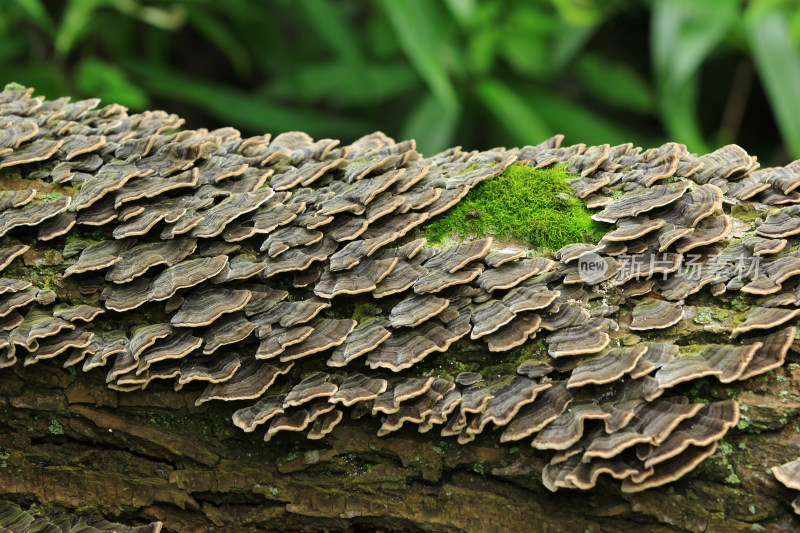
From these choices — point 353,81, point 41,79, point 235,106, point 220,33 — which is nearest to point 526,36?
point 353,81

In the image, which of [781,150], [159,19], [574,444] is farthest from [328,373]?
[781,150]

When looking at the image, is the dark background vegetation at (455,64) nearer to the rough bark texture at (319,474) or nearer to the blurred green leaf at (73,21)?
the blurred green leaf at (73,21)

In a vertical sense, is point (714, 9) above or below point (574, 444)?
above

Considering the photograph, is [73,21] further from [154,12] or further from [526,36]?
[526,36]

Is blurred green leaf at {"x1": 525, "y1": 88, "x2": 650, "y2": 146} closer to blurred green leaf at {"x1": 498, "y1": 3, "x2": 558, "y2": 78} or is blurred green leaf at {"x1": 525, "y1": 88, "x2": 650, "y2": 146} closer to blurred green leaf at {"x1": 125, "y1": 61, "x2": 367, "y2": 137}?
blurred green leaf at {"x1": 498, "y1": 3, "x2": 558, "y2": 78}

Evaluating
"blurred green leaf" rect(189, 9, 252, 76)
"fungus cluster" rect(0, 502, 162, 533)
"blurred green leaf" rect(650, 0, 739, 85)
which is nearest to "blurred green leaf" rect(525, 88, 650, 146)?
"blurred green leaf" rect(650, 0, 739, 85)

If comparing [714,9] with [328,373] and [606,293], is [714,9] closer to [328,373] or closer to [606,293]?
[606,293]

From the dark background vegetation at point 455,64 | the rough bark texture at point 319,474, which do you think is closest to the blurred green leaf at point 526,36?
the dark background vegetation at point 455,64
